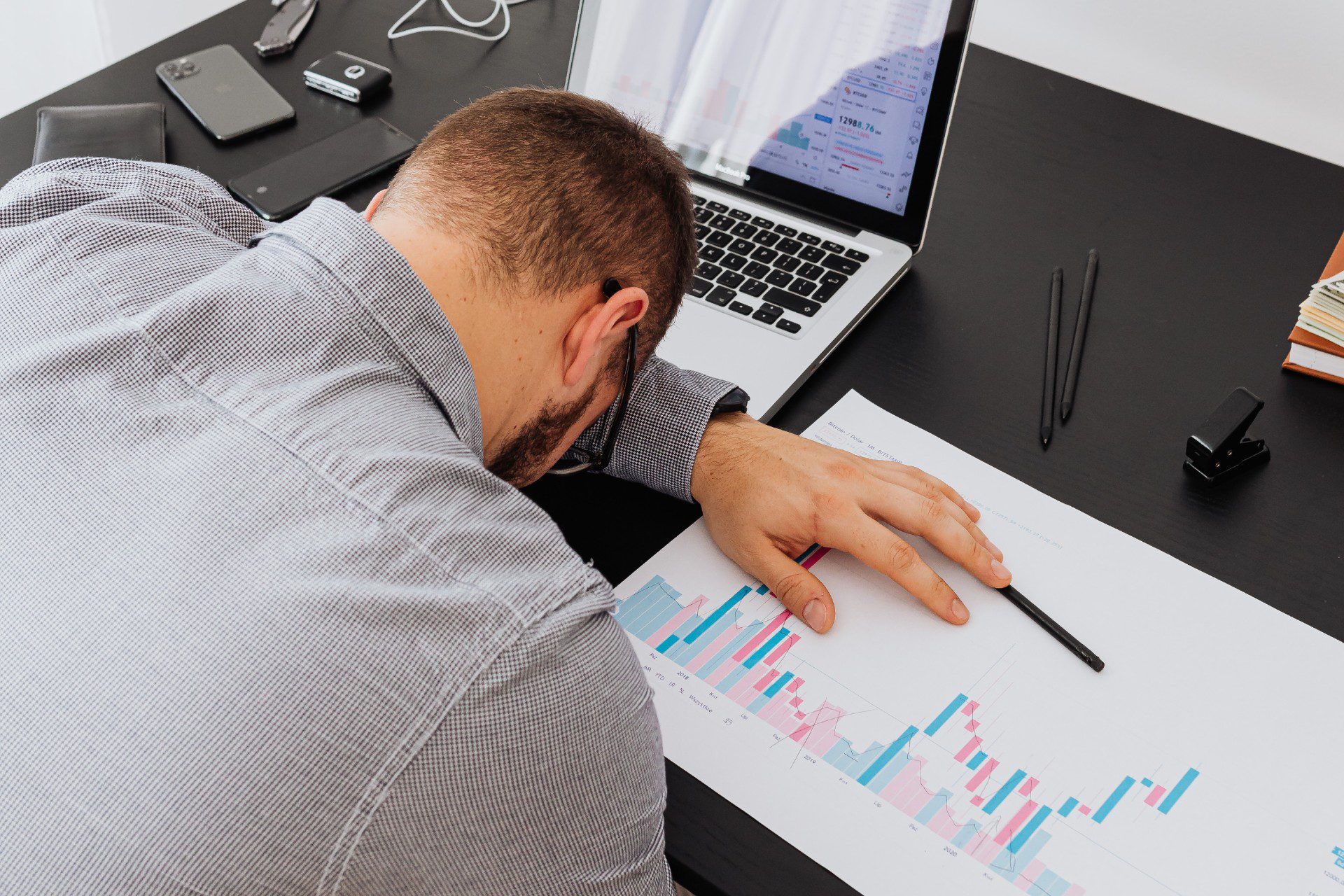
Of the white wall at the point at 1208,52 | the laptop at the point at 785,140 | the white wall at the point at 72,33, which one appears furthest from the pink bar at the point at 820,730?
the white wall at the point at 72,33

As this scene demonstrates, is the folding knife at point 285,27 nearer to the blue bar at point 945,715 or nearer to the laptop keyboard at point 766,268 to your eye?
the laptop keyboard at point 766,268

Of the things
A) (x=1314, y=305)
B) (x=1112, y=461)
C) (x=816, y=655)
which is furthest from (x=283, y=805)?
(x=1314, y=305)

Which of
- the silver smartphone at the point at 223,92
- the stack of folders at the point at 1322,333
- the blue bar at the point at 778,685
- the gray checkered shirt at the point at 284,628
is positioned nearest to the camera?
the gray checkered shirt at the point at 284,628

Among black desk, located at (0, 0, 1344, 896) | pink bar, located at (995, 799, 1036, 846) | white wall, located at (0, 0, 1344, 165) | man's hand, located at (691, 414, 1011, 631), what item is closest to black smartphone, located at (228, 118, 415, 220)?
black desk, located at (0, 0, 1344, 896)

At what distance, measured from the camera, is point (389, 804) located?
1.73ft

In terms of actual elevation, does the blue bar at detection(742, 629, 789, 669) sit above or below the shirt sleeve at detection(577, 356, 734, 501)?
below

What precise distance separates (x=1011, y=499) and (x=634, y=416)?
33cm

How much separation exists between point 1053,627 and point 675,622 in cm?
28

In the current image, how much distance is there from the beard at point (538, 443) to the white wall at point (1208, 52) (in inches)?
35.8

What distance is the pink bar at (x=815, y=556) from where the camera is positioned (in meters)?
0.85

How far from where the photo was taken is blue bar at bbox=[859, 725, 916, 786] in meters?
0.71

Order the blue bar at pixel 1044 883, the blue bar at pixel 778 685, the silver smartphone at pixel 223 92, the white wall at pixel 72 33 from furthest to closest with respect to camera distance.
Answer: the white wall at pixel 72 33 → the silver smartphone at pixel 223 92 → the blue bar at pixel 778 685 → the blue bar at pixel 1044 883

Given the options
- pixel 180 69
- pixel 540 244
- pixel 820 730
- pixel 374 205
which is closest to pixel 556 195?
pixel 540 244

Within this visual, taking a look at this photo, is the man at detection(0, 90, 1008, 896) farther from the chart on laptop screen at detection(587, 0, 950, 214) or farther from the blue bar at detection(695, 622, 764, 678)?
the chart on laptop screen at detection(587, 0, 950, 214)
